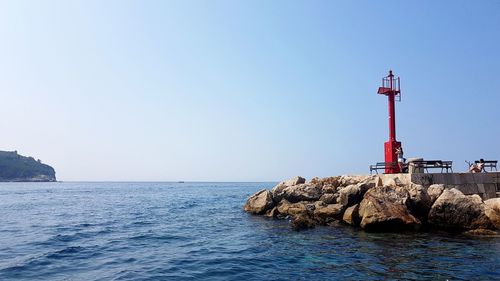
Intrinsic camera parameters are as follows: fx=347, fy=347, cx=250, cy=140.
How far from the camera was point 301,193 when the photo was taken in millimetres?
29125

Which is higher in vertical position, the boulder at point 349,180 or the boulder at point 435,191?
the boulder at point 349,180

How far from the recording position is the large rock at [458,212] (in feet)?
67.1

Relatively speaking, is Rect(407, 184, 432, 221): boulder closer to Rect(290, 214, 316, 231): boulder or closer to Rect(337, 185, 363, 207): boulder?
Rect(337, 185, 363, 207): boulder

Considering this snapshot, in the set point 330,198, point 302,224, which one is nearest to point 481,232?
point 330,198

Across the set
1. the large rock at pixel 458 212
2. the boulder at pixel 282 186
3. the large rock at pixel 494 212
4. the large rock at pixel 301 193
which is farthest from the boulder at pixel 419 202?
the boulder at pixel 282 186

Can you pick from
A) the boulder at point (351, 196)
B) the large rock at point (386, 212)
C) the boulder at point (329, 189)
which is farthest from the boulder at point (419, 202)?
the boulder at point (329, 189)

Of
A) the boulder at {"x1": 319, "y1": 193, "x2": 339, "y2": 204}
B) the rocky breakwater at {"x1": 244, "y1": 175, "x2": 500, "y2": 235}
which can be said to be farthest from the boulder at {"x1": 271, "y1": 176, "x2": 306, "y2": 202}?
the boulder at {"x1": 319, "y1": 193, "x2": 339, "y2": 204}

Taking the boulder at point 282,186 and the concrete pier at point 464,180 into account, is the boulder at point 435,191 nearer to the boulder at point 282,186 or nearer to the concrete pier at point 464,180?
the concrete pier at point 464,180

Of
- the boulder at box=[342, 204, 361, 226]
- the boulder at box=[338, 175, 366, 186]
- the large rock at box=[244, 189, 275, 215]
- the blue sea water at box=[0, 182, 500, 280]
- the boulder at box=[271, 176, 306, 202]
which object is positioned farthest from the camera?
the boulder at box=[271, 176, 306, 202]

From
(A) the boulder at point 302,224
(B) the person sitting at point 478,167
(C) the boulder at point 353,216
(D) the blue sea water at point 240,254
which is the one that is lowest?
(D) the blue sea water at point 240,254

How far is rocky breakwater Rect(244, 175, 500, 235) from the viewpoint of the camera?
67.3ft

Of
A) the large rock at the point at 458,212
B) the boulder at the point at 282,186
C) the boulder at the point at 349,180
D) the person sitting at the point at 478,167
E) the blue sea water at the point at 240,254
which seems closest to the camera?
the blue sea water at the point at 240,254

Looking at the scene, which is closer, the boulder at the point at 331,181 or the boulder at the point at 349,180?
the boulder at the point at 349,180

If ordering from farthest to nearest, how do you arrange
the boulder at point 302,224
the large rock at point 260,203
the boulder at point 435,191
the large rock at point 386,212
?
1. the large rock at point 260,203
2. the boulder at point 302,224
3. the boulder at point 435,191
4. the large rock at point 386,212
